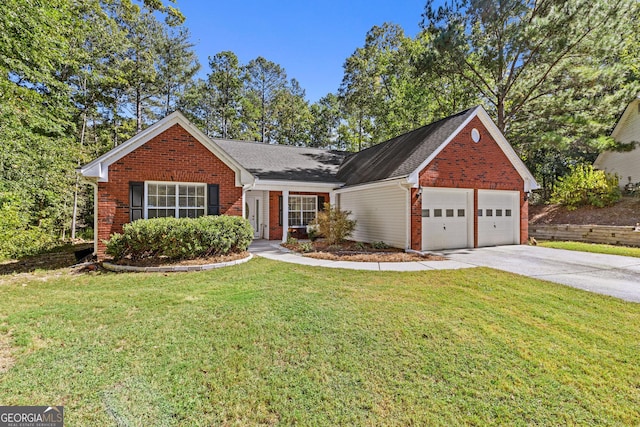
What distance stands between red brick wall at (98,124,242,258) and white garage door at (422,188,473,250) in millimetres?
7136

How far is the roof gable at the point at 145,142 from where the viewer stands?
866 centimetres

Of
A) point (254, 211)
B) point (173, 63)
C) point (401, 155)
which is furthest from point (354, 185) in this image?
point (173, 63)

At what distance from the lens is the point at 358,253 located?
1032cm

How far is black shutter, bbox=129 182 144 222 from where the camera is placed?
9.24m

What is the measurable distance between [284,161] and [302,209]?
10.3ft

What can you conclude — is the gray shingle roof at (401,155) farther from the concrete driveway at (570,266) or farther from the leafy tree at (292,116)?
the leafy tree at (292,116)

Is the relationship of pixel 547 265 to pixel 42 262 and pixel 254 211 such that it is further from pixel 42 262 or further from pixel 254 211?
pixel 42 262

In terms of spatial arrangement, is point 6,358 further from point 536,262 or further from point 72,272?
point 536,262

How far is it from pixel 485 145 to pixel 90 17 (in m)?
21.4

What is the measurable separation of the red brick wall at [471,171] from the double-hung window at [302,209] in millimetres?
5549

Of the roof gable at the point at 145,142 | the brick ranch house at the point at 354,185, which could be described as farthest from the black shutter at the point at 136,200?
the roof gable at the point at 145,142

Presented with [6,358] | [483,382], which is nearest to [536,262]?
[483,382]

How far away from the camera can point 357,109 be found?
2870 centimetres

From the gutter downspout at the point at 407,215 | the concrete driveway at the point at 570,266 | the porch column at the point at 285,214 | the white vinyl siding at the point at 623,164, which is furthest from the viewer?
the white vinyl siding at the point at 623,164
